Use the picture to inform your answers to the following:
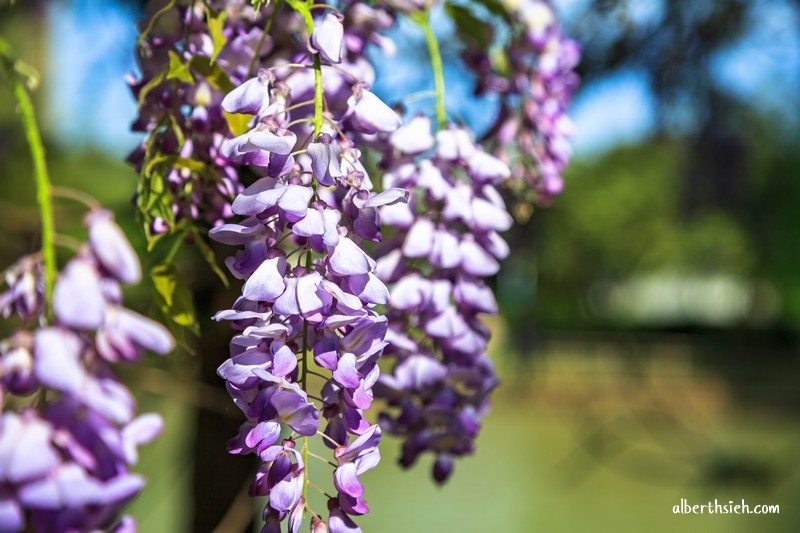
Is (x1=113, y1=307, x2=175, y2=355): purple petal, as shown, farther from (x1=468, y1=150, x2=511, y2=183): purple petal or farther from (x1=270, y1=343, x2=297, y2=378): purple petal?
(x1=468, y1=150, x2=511, y2=183): purple petal

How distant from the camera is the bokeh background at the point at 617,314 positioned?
1.16 meters

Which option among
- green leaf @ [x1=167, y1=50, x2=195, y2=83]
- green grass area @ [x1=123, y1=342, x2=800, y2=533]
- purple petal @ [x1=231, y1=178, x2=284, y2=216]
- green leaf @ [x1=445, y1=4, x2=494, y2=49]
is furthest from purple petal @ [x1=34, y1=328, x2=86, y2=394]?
green grass area @ [x1=123, y1=342, x2=800, y2=533]

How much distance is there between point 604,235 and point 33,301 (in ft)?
46.3

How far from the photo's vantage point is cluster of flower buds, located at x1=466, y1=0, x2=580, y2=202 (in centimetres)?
71

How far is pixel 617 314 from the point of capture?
46.9ft

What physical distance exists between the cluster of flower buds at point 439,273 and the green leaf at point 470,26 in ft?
0.45

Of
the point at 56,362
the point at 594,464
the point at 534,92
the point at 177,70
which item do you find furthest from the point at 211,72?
the point at 594,464

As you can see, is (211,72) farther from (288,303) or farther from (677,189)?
(677,189)

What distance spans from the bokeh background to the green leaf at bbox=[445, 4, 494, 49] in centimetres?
21

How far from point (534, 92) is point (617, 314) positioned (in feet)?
46.0

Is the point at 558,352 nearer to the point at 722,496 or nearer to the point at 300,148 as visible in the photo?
the point at 722,496

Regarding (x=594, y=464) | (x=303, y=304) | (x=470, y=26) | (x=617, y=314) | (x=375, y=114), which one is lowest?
(x=303, y=304)

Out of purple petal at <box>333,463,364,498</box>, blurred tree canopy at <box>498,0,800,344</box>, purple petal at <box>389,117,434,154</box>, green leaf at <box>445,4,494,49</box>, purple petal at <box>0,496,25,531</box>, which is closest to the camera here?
purple petal at <box>0,496,25,531</box>

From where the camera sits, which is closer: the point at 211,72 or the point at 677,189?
the point at 211,72
